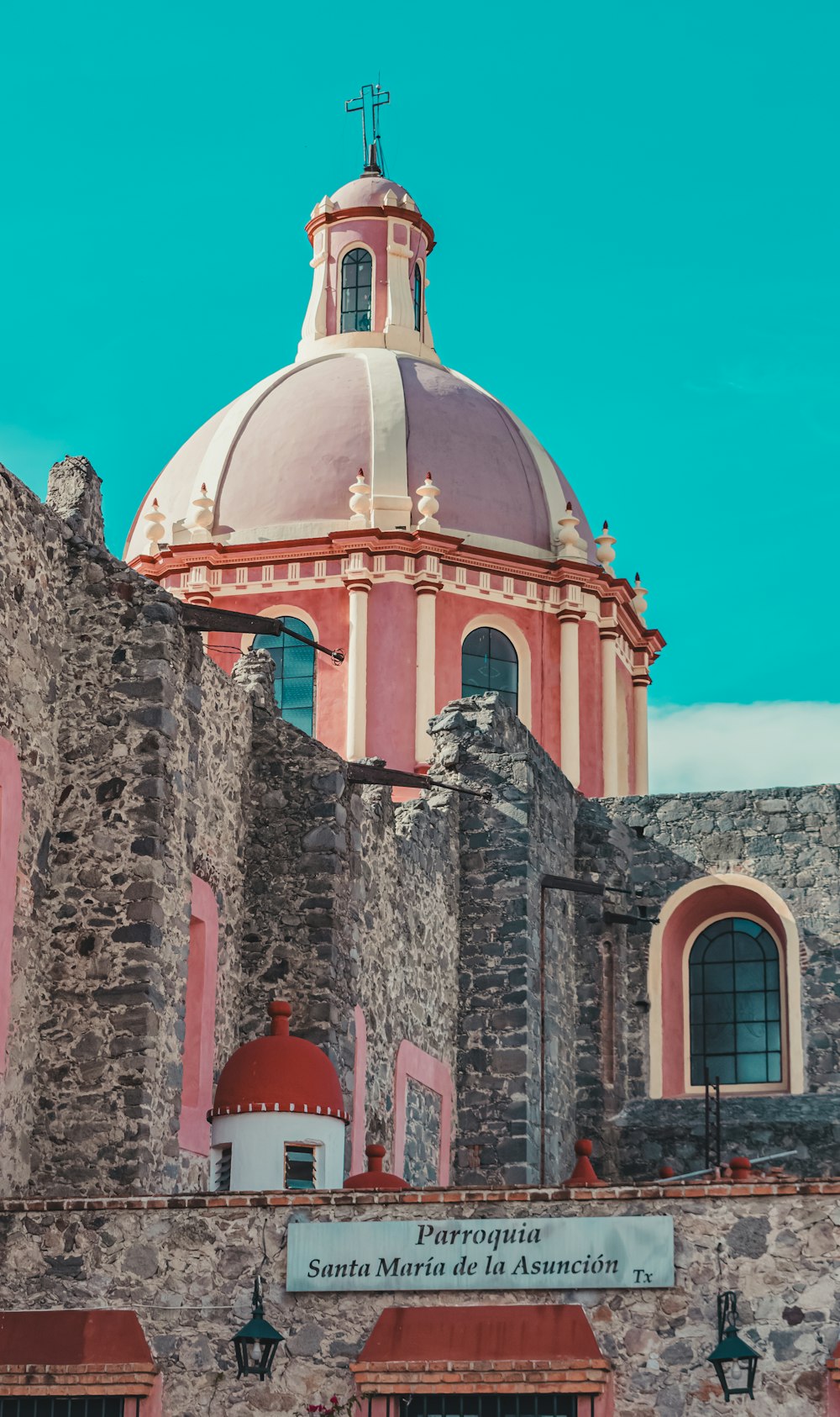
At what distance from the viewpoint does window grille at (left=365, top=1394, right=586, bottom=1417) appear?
33.1 ft

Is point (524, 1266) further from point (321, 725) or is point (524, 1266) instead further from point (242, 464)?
point (242, 464)

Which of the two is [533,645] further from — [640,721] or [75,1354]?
[75,1354]

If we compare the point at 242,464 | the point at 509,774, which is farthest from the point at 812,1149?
the point at 242,464

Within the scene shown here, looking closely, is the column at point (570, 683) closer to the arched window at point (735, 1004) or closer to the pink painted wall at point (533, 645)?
the pink painted wall at point (533, 645)

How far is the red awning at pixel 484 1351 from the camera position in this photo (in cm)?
1005

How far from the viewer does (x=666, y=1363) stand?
32.9 feet

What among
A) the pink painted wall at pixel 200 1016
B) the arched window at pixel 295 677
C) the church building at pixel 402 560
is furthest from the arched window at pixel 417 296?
the pink painted wall at pixel 200 1016

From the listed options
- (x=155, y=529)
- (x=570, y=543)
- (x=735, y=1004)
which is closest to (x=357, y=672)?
(x=570, y=543)

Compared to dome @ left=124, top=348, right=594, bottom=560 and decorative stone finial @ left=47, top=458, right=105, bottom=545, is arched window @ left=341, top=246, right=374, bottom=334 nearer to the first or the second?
dome @ left=124, top=348, right=594, bottom=560

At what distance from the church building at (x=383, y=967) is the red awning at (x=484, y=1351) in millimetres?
17

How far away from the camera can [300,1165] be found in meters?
12.7

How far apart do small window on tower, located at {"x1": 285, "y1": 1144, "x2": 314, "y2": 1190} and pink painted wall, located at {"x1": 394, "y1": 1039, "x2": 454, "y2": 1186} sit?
11.6 feet

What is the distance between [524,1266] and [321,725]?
592 inches

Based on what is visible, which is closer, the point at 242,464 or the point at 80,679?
the point at 80,679
